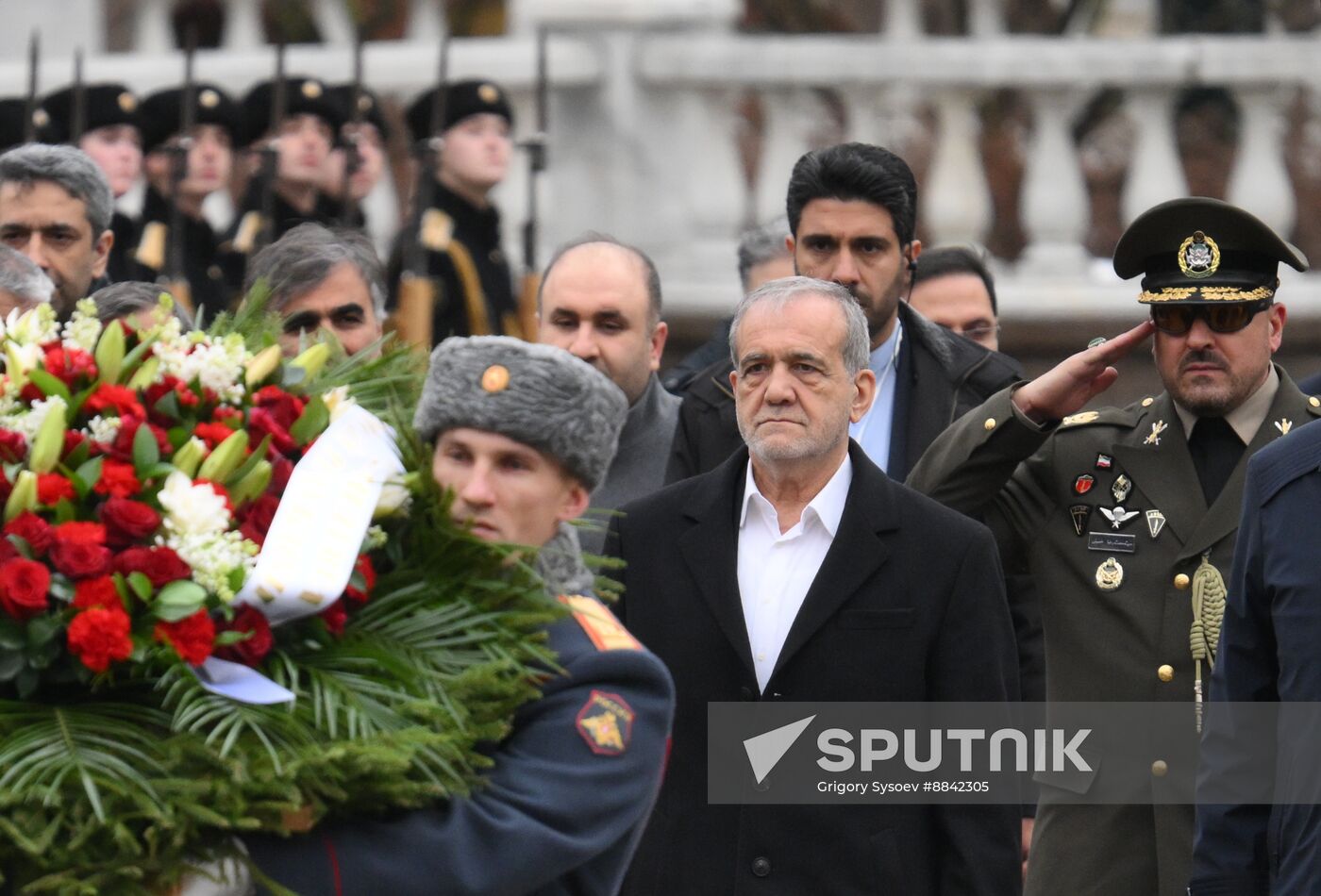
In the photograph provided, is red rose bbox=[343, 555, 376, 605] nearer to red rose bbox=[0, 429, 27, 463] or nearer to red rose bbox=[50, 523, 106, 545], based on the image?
red rose bbox=[50, 523, 106, 545]

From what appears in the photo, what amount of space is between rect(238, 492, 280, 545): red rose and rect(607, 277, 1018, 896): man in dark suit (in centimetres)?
131

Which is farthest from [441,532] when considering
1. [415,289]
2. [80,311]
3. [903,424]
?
[415,289]

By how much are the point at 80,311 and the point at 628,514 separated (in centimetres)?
148

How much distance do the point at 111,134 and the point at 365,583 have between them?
577cm

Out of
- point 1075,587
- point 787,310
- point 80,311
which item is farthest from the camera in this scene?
point 1075,587

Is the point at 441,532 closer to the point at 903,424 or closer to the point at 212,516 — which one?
the point at 212,516

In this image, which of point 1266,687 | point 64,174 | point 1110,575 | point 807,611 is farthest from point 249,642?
point 64,174

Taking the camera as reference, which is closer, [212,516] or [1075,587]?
[212,516]

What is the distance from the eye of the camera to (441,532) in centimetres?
373

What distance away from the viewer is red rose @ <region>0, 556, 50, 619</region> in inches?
135

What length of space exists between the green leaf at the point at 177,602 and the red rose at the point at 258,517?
0.52ft

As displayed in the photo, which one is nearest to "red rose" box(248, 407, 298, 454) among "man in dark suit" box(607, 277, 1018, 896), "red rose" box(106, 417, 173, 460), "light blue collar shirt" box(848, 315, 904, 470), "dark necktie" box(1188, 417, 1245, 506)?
"red rose" box(106, 417, 173, 460)

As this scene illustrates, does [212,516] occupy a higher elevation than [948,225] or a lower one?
lower

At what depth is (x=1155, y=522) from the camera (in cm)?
532
